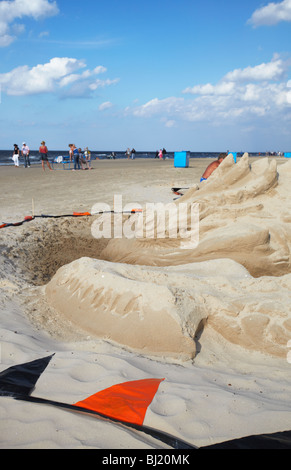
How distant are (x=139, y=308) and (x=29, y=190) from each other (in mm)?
8043

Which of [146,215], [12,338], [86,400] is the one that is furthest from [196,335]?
[146,215]

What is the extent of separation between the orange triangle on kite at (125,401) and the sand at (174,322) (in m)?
0.05

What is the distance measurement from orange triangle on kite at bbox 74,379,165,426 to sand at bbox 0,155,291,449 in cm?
5

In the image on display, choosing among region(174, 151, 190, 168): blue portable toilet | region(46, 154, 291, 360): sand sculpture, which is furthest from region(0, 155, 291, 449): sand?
region(174, 151, 190, 168): blue portable toilet

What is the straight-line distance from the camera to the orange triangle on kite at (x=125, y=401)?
1.77 meters

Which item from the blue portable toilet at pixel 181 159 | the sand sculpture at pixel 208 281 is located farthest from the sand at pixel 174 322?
the blue portable toilet at pixel 181 159

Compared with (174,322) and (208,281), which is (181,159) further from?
(174,322)

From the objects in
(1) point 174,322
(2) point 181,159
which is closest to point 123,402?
(1) point 174,322

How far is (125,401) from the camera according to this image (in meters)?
1.89

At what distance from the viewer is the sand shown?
5.75 ft

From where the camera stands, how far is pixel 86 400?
6.22ft

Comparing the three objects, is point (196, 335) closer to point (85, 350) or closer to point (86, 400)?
point (85, 350)

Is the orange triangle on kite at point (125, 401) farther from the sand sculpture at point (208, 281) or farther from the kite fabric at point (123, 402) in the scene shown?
the sand sculpture at point (208, 281)

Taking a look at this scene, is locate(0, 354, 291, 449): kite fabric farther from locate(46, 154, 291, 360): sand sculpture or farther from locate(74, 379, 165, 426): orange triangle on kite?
locate(46, 154, 291, 360): sand sculpture
